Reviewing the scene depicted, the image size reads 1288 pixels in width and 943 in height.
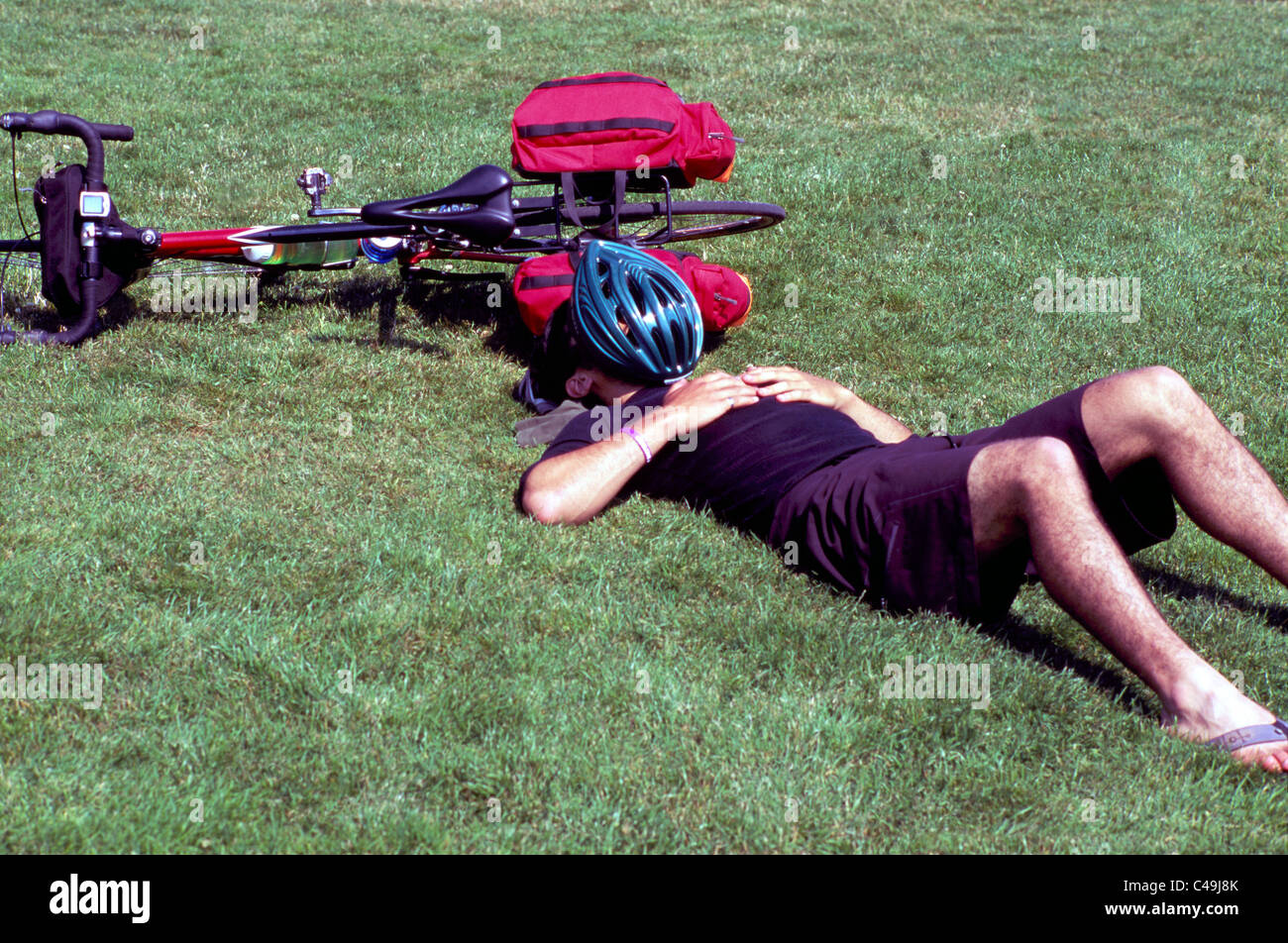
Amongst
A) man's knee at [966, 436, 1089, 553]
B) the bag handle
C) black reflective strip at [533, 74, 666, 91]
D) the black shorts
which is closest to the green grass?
the black shorts

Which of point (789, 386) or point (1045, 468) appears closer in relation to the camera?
point (1045, 468)

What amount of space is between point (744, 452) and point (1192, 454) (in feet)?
5.07

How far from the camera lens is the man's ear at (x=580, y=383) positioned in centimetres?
510

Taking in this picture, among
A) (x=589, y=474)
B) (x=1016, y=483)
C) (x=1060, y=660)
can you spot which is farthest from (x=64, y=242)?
(x=1060, y=660)

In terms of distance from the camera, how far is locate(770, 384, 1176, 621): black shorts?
3.86 meters

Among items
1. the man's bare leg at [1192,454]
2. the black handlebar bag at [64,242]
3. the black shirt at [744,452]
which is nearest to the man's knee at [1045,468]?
the man's bare leg at [1192,454]

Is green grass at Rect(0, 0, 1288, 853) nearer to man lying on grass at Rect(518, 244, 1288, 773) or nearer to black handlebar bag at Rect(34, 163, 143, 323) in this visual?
man lying on grass at Rect(518, 244, 1288, 773)

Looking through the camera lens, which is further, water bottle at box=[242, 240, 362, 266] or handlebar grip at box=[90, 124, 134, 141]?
water bottle at box=[242, 240, 362, 266]

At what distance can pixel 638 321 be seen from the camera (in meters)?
4.75

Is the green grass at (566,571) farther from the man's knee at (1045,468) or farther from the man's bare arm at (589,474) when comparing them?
the man's knee at (1045,468)

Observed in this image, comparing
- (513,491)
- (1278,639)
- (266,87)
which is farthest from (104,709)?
(266,87)

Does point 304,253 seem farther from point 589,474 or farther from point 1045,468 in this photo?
point 1045,468

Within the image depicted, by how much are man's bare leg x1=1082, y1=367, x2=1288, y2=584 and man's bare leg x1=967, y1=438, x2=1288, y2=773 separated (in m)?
0.28

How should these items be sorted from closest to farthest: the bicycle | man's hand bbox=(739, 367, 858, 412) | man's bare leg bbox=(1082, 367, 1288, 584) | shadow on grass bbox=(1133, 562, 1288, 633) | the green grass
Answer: the green grass
man's bare leg bbox=(1082, 367, 1288, 584)
shadow on grass bbox=(1133, 562, 1288, 633)
man's hand bbox=(739, 367, 858, 412)
the bicycle
